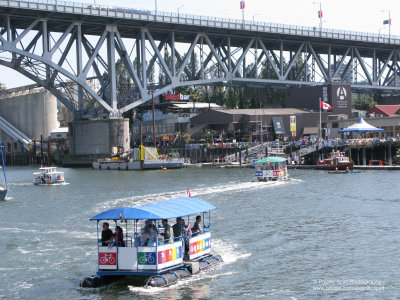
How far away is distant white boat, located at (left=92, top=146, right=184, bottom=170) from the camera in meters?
102

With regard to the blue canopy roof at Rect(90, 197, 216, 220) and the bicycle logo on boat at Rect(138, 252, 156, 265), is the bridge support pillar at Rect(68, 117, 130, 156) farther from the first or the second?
the bicycle logo on boat at Rect(138, 252, 156, 265)

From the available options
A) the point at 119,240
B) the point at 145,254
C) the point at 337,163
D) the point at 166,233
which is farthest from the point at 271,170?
the point at 145,254

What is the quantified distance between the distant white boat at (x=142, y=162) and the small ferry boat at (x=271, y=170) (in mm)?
33288

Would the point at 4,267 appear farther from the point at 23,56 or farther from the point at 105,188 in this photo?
the point at 23,56

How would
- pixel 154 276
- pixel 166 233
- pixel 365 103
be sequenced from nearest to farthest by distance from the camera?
pixel 154 276 → pixel 166 233 → pixel 365 103

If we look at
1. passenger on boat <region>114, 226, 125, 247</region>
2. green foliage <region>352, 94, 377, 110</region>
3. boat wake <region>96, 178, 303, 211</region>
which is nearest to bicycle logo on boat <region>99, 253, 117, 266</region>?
passenger on boat <region>114, 226, 125, 247</region>

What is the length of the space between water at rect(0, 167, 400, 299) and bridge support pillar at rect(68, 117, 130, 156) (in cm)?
4832

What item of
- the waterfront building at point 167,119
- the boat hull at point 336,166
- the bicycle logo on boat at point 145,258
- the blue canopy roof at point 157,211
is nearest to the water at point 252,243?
the bicycle logo on boat at point 145,258

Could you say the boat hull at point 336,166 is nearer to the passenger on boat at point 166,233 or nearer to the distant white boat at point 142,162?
the distant white boat at point 142,162

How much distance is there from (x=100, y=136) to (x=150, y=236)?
88458 mm

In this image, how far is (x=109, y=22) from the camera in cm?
10538

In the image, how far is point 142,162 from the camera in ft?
335

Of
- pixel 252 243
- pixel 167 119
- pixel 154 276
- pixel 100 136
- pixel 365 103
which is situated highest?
pixel 365 103

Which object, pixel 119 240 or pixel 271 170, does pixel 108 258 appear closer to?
pixel 119 240
